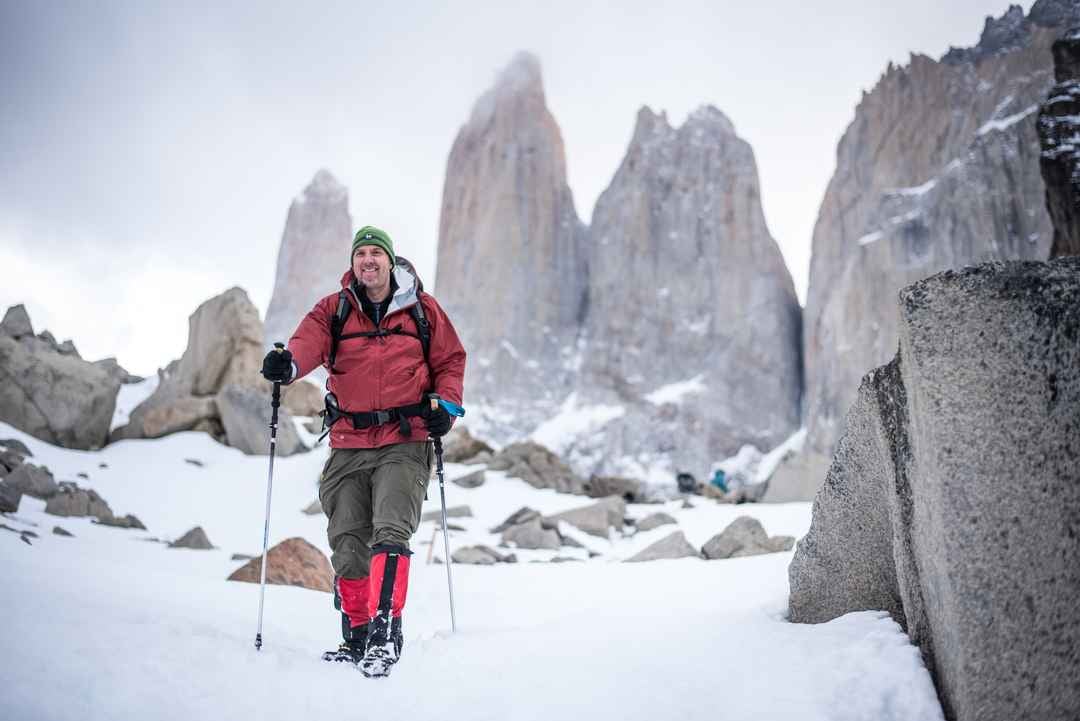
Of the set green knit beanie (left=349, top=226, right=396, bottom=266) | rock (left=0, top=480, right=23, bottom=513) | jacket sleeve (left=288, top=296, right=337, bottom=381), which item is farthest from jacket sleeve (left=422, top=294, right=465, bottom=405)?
rock (left=0, top=480, right=23, bottom=513)

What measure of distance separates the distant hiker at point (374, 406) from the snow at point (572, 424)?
4620 centimetres

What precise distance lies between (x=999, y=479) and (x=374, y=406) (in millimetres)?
2540

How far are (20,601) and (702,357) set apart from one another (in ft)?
169

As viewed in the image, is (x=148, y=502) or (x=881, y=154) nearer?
(x=148, y=502)

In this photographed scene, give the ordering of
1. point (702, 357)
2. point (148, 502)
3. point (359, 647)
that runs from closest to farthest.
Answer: point (359, 647) < point (148, 502) < point (702, 357)

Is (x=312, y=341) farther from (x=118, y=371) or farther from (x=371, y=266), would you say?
(x=118, y=371)

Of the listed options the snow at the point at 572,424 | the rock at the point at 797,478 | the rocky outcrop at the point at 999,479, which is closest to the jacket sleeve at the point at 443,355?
the rocky outcrop at the point at 999,479

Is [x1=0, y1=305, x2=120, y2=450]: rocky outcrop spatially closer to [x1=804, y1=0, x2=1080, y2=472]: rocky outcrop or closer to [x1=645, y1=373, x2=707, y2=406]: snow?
[x1=804, y1=0, x2=1080, y2=472]: rocky outcrop

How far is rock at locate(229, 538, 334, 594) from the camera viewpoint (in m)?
5.43

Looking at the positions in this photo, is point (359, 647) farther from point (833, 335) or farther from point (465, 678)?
point (833, 335)

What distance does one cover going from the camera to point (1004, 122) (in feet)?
105

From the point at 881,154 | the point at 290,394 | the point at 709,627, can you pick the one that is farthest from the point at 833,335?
the point at 709,627

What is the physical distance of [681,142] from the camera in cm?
5825

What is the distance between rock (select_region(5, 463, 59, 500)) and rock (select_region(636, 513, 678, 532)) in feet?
26.7
